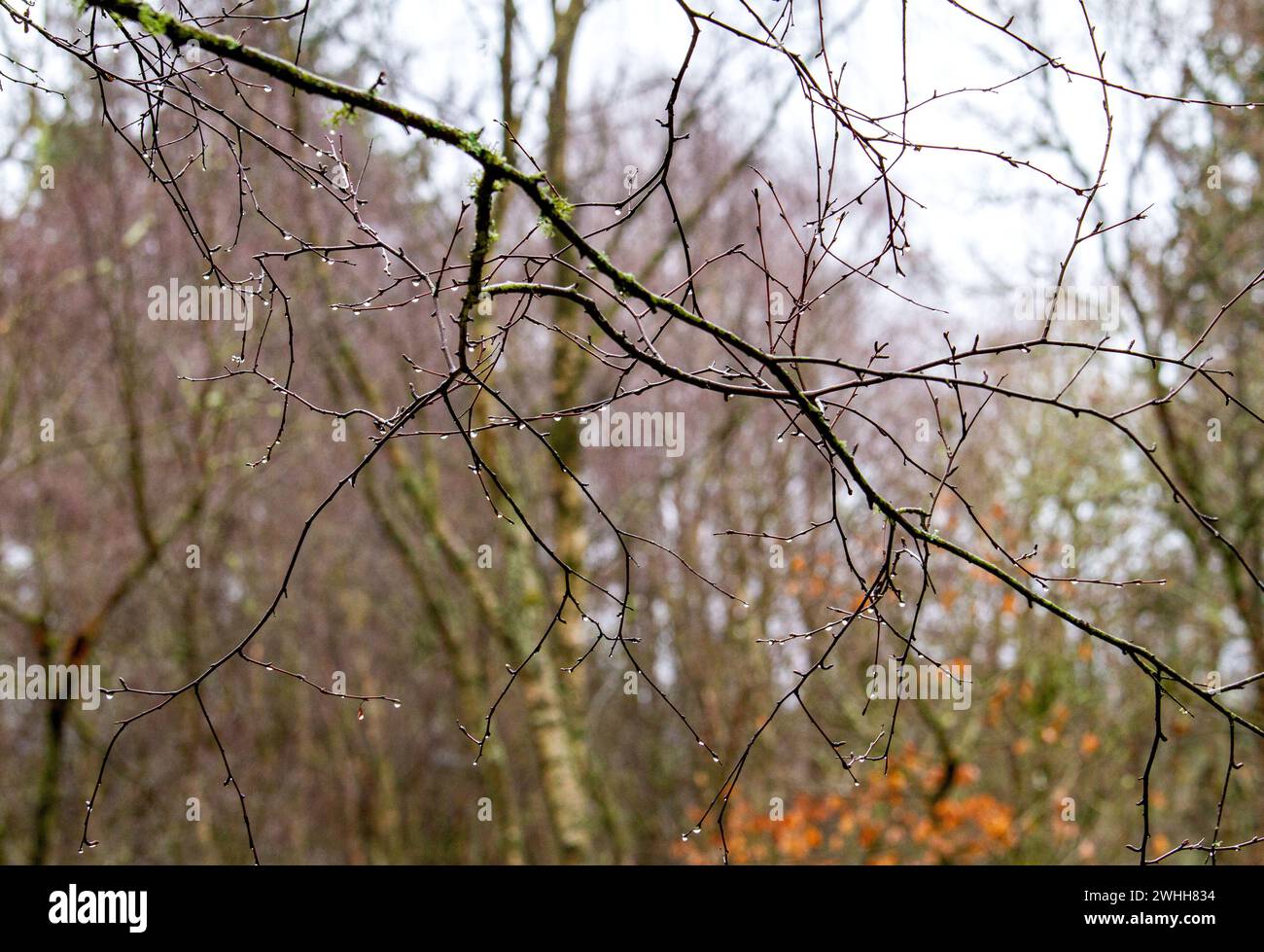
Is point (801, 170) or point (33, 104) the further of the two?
point (801, 170)

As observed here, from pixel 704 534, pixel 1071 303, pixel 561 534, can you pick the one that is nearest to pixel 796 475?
pixel 704 534

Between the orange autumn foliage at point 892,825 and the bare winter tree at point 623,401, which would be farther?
the orange autumn foliage at point 892,825

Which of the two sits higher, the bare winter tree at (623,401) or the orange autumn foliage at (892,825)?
the bare winter tree at (623,401)

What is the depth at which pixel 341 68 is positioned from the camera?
8.52 m

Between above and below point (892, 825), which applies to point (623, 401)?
above

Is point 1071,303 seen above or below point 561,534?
above

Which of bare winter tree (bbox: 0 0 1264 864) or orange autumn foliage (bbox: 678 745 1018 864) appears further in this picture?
orange autumn foliage (bbox: 678 745 1018 864)

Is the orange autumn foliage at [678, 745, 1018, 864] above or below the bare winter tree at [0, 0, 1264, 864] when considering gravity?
below
